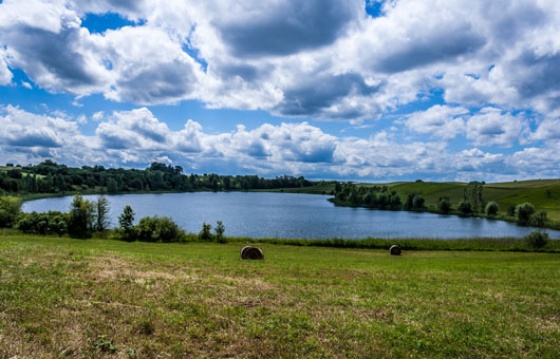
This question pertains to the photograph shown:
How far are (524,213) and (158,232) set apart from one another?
102m

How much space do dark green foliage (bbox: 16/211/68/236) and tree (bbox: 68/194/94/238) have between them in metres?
0.87

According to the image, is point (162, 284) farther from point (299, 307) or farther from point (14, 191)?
point (14, 191)

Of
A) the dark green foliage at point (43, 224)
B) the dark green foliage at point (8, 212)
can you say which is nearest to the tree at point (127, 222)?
the dark green foliage at point (43, 224)

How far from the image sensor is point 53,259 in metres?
14.2

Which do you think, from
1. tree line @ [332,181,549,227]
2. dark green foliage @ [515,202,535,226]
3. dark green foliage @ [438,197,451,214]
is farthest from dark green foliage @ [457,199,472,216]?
dark green foliage @ [515,202,535,226]

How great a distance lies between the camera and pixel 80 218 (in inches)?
2067

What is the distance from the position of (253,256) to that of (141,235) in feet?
96.5

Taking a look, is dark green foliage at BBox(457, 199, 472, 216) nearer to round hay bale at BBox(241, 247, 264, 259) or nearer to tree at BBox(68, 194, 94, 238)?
tree at BBox(68, 194, 94, 238)

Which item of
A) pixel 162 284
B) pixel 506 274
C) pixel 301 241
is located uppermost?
pixel 162 284

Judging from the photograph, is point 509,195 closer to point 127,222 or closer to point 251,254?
point 127,222

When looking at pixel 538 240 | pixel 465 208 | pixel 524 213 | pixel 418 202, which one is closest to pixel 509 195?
pixel 465 208

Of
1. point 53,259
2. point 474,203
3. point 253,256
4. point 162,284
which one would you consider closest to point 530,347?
point 162,284

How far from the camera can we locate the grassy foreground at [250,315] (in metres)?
7.85

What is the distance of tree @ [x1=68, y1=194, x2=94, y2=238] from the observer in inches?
2029
